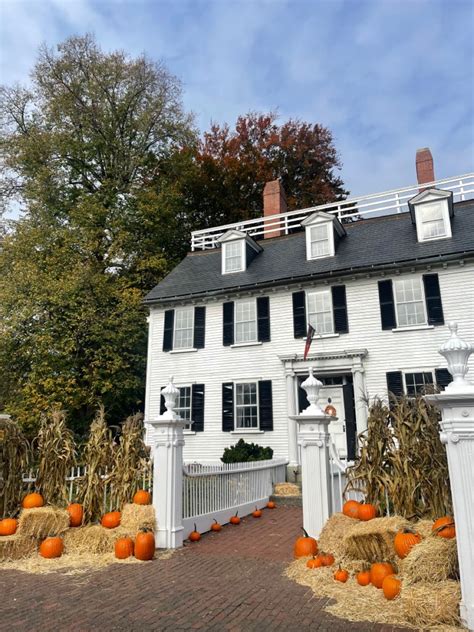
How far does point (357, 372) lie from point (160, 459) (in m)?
8.22

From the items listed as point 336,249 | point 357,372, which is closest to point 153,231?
point 336,249

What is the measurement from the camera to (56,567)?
559 cm

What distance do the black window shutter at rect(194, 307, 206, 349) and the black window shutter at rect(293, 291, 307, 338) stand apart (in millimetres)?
3393

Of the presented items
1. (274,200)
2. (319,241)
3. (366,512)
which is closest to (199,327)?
(319,241)

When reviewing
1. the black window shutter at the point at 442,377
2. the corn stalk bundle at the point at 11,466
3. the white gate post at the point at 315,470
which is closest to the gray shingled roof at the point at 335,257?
the black window shutter at the point at 442,377

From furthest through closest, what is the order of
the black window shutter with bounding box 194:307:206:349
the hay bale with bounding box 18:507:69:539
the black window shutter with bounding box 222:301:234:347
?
the black window shutter with bounding box 194:307:206:349 < the black window shutter with bounding box 222:301:234:347 < the hay bale with bounding box 18:507:69:539

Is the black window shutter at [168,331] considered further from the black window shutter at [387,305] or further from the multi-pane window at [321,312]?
the black window shutter at [387,305]

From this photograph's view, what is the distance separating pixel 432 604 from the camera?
3703 mm

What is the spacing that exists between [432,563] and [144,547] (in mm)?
3650

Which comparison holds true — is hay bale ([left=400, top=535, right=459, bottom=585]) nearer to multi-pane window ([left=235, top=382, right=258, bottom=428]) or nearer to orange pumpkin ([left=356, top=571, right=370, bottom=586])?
orange pumpkin ([left=356, top=571, right=370, bottom=586])

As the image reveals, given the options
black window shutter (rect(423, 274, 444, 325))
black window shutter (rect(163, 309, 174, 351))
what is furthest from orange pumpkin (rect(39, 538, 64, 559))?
black window shutter (rect(423, 274, 444, 325))

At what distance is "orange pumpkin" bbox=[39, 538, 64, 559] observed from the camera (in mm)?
5938

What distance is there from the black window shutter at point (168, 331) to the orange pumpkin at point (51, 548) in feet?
33.7

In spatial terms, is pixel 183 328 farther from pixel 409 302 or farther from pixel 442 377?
pixel 442 377
